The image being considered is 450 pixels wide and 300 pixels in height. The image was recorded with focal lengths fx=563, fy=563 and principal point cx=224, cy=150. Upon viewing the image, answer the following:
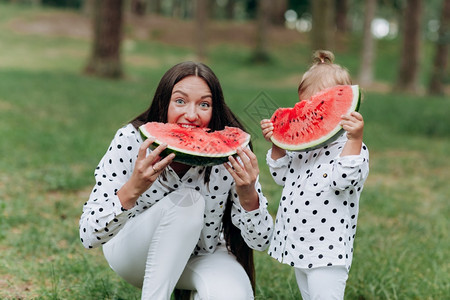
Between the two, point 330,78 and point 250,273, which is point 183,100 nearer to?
point 330,78

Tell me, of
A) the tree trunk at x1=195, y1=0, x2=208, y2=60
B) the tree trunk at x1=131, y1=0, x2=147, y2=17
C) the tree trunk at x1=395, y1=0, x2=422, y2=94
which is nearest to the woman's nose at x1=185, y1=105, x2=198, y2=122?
the tree trunk at x1=395, y1=0, x2=422, y2=94

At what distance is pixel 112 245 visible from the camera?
8.59 feet

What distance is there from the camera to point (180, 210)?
241 centimetres

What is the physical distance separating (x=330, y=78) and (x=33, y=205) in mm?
3055

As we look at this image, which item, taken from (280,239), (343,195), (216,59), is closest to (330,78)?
(343,195)

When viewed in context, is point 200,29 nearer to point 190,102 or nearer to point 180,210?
point 190,102

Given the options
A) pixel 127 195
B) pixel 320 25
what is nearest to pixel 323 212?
pixel 127 195

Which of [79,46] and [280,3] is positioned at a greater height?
[280,3]

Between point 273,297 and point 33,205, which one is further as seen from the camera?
point 33,205

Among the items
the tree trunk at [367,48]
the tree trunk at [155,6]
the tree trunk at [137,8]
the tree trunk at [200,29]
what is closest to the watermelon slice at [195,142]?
the tree trunk at [367,48]

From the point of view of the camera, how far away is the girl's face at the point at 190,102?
246cm

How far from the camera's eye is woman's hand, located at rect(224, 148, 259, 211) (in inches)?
89.3

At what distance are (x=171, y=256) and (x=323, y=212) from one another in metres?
0.66

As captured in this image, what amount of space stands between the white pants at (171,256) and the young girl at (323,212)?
26 cm
